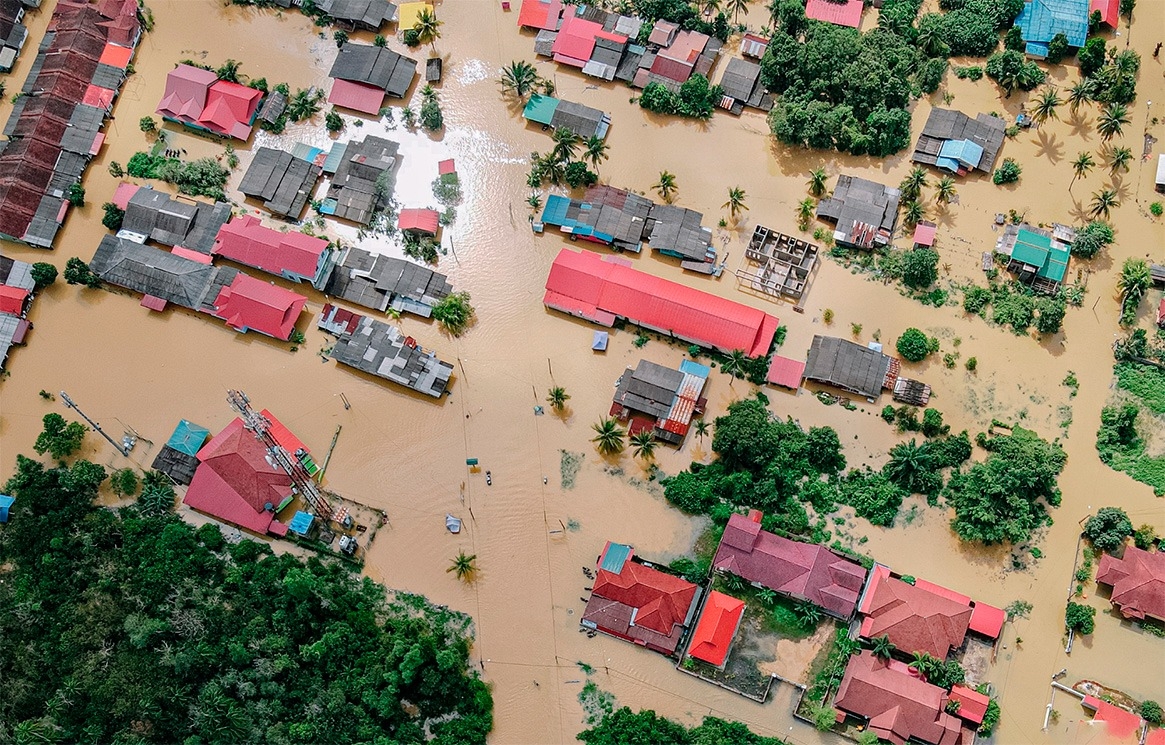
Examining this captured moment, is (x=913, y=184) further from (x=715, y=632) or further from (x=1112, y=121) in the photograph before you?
(x=715, y=632)

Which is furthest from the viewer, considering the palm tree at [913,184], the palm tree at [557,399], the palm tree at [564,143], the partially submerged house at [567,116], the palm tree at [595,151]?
the partially submerged house at [567,116]

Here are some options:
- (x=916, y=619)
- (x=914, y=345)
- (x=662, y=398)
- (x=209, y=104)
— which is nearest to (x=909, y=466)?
(x=914, y=345)

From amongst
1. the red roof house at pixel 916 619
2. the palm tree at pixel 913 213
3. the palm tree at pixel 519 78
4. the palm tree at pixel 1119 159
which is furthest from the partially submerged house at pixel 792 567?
the palm tree at pixel 519 78

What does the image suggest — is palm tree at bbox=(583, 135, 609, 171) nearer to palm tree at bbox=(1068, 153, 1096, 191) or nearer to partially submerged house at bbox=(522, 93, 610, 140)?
partially submerged house at bbox=(522, 93, 610, 140)

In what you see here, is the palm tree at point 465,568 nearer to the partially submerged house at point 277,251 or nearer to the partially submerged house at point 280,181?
the partially submerged house at point 277,251

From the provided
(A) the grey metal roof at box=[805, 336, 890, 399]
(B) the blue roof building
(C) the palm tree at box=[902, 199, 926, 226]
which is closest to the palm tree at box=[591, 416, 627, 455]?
(A) the grey metal roof at box=[805, 336, 890, 399]
